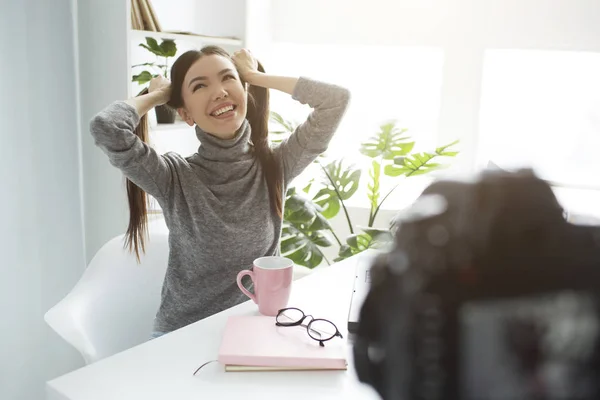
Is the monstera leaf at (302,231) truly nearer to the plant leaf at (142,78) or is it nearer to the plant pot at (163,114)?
the plant pot at (163,114)

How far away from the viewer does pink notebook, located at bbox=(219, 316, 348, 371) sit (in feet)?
2.42

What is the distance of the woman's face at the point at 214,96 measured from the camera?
116cm

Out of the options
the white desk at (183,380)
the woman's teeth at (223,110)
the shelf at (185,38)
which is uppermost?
the shelf at (185,38)

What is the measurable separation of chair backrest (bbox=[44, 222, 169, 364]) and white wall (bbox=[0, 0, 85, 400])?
2.00ft

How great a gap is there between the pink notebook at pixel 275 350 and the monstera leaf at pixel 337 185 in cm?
128

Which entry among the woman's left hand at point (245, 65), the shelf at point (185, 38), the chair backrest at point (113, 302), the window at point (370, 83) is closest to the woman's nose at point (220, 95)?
the woman's left hand at point (245, 65)

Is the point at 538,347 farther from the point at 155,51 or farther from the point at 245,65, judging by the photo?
the point at 155,51

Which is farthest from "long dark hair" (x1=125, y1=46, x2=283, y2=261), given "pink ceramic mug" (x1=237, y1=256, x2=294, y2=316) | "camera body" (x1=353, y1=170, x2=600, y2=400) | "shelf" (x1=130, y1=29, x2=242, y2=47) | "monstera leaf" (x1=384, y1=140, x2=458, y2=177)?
"camera body" (x1=353, y1=170, x2=600, y2=400)

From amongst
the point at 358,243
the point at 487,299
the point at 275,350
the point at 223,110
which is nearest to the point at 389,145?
the point at 358,243

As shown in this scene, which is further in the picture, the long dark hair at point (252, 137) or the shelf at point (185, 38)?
the shelf at point (185, 38)

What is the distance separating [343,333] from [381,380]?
0.72 m

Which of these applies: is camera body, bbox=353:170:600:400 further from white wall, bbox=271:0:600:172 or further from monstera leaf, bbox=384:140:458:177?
white wall, bbox=271:0:600:172

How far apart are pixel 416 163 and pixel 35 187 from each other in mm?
1252

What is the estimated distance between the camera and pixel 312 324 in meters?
0.86
